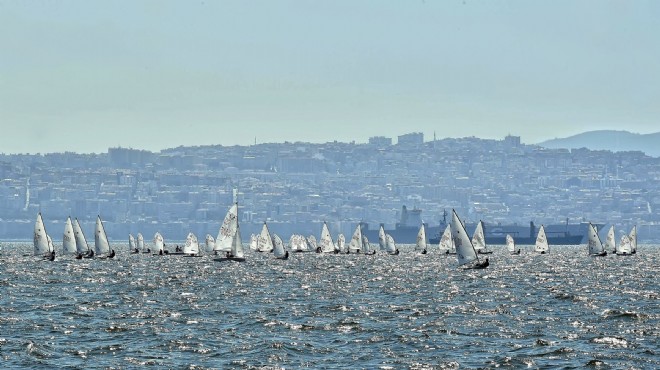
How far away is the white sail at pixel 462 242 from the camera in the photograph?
4254 inches

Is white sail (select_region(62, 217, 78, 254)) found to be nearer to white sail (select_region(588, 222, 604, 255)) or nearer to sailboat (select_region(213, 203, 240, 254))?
sailboat (select_region(213, 203, 240, 254))

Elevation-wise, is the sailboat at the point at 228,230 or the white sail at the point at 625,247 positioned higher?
the sailboat at the point at 228,230

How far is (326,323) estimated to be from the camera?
193 feet

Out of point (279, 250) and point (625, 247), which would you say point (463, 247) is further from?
point (625, 247)

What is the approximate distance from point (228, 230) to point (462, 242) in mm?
29778

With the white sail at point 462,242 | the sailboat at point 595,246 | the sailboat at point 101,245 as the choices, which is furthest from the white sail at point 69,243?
the sailboat at point 595,246

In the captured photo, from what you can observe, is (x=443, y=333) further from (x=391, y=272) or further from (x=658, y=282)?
(x=391, y=272)

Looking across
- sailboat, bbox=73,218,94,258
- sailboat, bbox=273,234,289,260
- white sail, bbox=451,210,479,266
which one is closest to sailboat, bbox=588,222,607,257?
sailboat, bbox=273,234,289,260

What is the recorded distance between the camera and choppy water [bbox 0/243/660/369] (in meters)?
46.0

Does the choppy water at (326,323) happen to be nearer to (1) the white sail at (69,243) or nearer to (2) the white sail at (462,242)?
(2) the white sail at (462,242)

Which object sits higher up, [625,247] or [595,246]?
[595,246]

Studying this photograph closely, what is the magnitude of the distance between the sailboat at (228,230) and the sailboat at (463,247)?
23664mm

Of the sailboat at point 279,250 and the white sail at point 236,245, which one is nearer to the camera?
the white sail at point 236,245

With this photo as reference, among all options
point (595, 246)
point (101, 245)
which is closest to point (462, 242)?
point (101, 245)
